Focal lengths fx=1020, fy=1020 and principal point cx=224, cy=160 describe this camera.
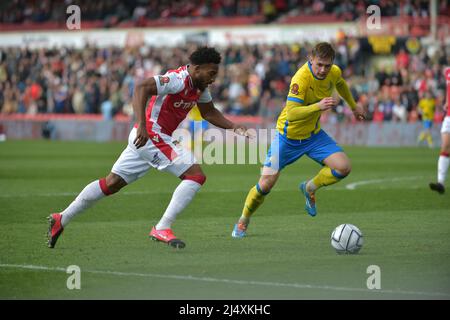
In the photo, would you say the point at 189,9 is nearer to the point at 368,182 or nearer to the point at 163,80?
the point at 368,182

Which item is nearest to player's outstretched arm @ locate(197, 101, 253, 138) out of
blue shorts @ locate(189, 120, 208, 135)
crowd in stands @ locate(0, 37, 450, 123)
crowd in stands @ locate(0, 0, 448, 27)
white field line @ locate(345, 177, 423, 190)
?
white field line @ locate(345, 177, 423, 190)

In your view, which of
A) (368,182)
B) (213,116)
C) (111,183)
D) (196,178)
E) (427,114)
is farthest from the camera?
(427,114)

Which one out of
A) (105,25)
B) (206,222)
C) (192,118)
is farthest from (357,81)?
(206,222)

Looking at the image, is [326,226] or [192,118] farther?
[192,118]

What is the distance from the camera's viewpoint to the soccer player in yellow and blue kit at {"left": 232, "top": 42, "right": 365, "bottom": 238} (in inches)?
462

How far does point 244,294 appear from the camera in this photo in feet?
26.5

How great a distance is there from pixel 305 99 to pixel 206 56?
70.0 inches

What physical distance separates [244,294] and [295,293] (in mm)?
408

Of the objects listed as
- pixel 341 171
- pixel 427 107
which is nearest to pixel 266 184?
pixel 341 171

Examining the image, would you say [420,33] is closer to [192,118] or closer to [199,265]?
[192,118]

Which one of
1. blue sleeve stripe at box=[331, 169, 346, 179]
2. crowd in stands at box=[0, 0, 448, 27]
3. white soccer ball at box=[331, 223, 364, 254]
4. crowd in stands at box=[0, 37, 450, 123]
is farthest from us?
crowd in stands at box=[0, 0, 448, 27]

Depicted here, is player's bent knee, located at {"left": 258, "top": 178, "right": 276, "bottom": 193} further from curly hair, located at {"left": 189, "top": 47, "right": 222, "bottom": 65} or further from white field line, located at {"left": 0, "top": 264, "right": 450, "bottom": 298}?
white field line, located at {"left": 0, "top": 264, "right": 450, "bottom": 298}

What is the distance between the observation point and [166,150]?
1070 cm

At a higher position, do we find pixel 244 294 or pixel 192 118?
pixel 244 294
